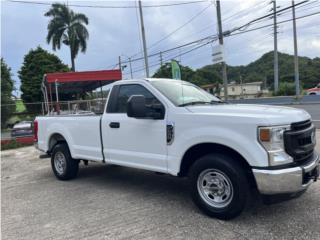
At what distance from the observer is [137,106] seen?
189 inches

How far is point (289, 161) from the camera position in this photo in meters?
3.97

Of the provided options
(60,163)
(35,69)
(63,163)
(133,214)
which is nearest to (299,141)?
(133,214)

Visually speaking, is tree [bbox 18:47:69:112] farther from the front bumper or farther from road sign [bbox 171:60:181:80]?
the front bumper

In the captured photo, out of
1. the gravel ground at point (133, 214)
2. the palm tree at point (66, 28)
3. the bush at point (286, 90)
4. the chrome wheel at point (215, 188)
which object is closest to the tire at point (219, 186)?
the chrome wheel at point (215, 188)

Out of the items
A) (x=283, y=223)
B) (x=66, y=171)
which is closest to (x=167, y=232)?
(x=283, y=223)

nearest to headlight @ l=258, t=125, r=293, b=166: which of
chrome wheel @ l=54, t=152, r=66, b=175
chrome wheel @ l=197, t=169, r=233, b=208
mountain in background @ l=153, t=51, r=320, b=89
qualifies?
chrome wheel @ l=197, t=169, r=233, b=208

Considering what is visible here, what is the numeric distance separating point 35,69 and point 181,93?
4695 centimetres

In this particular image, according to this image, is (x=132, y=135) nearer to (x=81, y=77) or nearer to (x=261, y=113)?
(x=261, y=113)

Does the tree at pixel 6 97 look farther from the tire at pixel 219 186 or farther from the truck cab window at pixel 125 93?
the tire at pixel 219 186

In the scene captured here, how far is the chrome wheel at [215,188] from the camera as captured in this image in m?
4.29

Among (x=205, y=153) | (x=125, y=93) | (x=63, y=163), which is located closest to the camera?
(x=205, y=153)

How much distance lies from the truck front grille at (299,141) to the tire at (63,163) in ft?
14.5

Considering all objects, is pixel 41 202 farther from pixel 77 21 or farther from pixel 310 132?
pixel 77 21

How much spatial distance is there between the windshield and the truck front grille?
1.56 m
